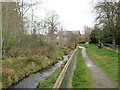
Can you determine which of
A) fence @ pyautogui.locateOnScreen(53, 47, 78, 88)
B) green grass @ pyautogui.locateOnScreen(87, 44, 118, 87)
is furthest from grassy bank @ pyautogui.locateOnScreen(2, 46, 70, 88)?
green grass @ pyautogui.locateOnScreen(87, 44, 118, 87)

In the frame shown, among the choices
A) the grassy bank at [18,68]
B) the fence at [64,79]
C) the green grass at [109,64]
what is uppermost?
the fence at [64,79]

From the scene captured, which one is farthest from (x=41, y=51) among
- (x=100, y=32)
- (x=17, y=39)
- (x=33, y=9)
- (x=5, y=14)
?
(x=100, y=32)

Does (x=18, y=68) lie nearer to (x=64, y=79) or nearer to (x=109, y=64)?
(x=109, y=64)

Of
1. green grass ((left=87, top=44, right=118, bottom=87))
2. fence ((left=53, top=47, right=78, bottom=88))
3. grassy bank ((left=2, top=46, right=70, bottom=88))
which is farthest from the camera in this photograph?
grassy bank ((left=2, top=46, right=70, bottom=88))

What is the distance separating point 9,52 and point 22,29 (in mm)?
2797

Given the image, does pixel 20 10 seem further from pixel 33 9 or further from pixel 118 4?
pixel 118 4

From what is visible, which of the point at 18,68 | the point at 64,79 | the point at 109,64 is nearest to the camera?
the point at 64,79

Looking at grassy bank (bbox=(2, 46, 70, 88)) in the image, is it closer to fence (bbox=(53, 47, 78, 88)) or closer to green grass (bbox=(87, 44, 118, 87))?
fence (bbox=(53, 47, 78, 88))

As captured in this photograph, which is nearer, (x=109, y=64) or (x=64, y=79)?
(x=64, y=79)

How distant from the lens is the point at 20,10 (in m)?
15.3

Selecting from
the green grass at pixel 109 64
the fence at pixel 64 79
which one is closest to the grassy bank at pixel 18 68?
the fence at pixel 64 79

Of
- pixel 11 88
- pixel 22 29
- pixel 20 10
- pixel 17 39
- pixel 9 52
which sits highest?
pixel 20 10

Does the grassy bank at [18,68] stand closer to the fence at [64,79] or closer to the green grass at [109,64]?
the fence at [64,79]

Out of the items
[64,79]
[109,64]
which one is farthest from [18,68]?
[64,79]
